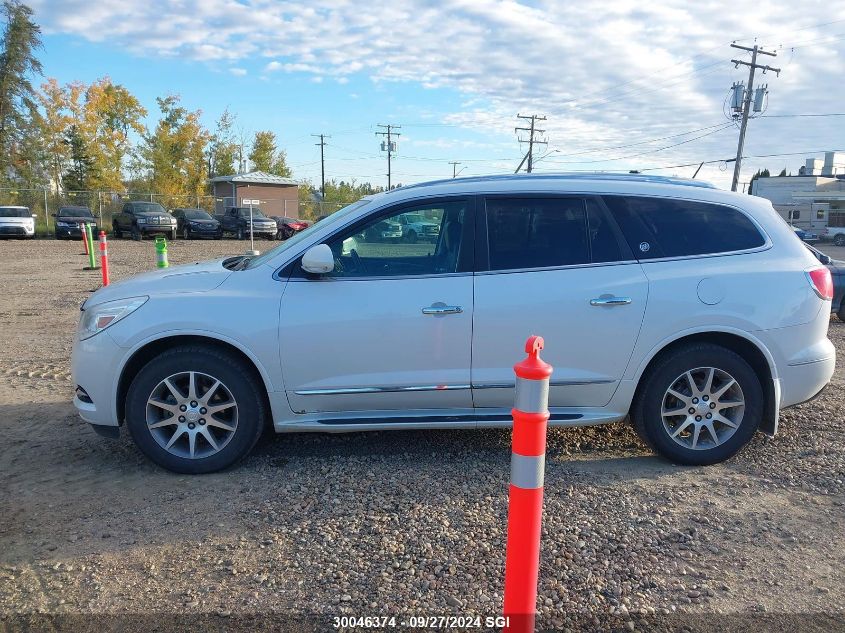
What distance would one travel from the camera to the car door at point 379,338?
13.7ft

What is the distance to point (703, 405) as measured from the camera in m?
4.38

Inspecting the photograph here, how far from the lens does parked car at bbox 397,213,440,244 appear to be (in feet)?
14.7

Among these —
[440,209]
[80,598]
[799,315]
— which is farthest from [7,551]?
[799,315]

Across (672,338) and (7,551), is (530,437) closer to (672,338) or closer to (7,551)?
(672,338)

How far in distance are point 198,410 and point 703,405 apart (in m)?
3.27

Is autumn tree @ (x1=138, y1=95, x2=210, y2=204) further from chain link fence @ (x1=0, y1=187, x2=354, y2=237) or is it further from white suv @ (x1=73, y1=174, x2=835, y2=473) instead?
white suv @ (x1=73, y1=174, x2=835, y2=473)

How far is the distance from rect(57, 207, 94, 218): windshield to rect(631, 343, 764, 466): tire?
33218mm

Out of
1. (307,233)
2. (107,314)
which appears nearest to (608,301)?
(307,233)

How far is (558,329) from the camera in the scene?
13.9 feet

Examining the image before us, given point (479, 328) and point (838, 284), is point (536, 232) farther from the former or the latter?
point (838, 284)

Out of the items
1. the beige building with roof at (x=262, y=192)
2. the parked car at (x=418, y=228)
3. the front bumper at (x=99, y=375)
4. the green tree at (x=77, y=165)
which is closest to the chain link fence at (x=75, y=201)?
the beige building with roof at (x=262, y=192)

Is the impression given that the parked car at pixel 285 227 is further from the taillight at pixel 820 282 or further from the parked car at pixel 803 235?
the taillight at pixel 820 282

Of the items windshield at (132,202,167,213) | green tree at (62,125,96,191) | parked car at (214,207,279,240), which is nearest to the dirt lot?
windshield at (132,202,167,213)

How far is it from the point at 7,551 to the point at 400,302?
2.46 metres
